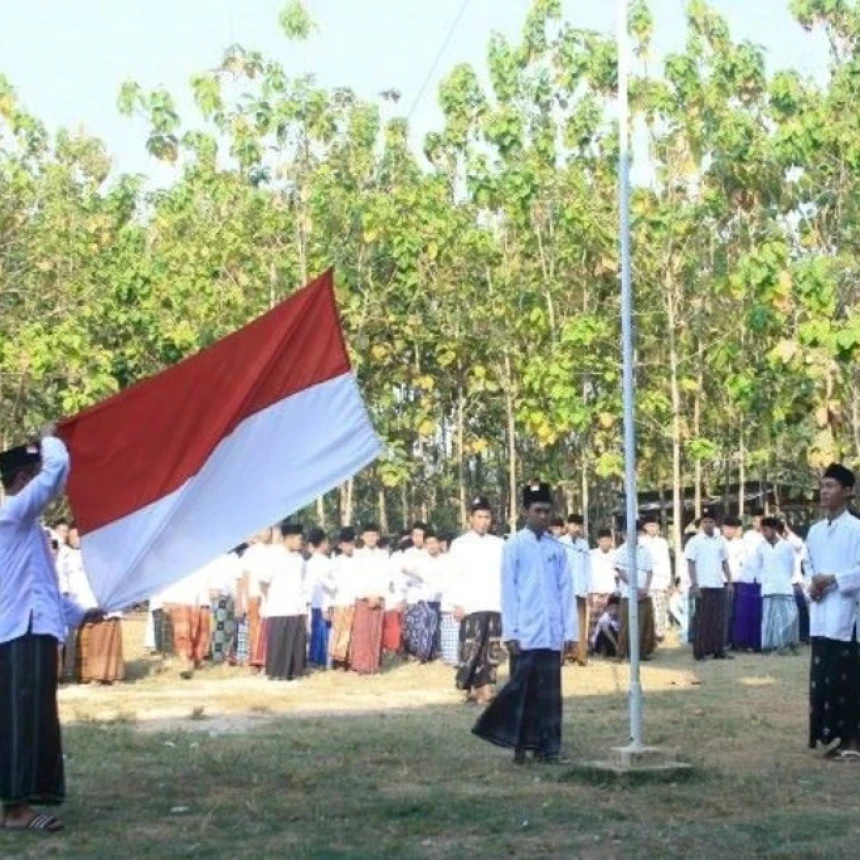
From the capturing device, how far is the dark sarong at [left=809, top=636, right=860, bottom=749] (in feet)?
41.2

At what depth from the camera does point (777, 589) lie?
25.3 m

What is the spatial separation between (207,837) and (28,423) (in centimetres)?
2799

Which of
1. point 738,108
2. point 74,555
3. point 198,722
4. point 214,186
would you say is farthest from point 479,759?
point 214,186

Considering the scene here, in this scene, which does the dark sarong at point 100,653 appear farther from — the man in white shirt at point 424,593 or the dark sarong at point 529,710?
the dark sarong at point 529,710

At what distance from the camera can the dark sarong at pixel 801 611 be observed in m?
26.0

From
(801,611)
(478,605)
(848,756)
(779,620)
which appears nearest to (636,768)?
(848,756)

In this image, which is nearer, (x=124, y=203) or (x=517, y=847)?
(x=517, y=847)

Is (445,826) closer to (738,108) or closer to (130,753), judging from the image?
(130,753)

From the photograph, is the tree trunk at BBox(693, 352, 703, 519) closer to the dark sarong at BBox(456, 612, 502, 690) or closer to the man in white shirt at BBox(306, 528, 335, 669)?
the man in white shirt at BBox(306, 528, 335, 669)

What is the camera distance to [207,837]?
30.6ft

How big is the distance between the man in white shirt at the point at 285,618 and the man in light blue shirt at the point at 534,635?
8.31m

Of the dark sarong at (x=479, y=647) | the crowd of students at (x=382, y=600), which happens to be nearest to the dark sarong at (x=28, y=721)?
the dark sarong at (x=479, y=647)

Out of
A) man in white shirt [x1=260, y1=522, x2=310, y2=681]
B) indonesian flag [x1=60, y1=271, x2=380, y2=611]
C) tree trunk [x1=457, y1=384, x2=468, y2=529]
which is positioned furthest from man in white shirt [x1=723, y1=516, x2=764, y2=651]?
indonesian flag [x1=60, y1=271, x2=380, y2=611]

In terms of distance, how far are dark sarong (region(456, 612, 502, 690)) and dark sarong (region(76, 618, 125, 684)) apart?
15.2 ft
